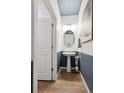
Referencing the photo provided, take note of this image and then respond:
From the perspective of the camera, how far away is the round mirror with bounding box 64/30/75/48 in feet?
19.1

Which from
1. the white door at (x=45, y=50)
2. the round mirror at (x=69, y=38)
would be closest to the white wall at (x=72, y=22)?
the round mirror at (x=69, y=38)

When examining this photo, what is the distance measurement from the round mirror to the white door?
6.98ft

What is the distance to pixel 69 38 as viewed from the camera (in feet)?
19.2

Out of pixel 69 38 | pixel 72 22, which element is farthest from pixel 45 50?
pixel 72 22

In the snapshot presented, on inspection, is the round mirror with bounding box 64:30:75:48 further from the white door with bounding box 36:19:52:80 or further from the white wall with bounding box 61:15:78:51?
the white door with bounding box 36:19:52:80

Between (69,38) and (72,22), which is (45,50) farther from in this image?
(72,22)

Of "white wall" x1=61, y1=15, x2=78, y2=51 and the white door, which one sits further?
"white wall" x1=61, y1=15, x2=78, y2=51

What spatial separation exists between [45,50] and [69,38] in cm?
228

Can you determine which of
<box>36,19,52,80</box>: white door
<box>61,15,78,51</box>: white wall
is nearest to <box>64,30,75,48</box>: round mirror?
<box>61,15,78,51</box>: white wall
